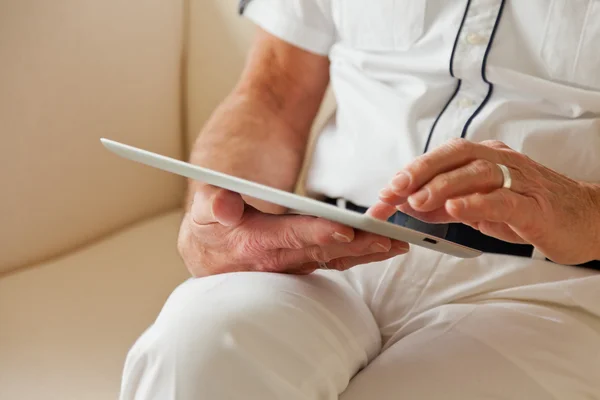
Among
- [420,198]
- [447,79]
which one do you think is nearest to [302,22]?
[447,79]

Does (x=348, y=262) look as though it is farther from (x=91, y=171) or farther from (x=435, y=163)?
(x=91, y=171)

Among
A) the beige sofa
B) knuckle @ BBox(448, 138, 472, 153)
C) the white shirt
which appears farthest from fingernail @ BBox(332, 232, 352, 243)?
the beige sofa

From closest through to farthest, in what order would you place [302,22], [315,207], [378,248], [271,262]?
[315,207] < [378,248] < [271,262] < [302,22]

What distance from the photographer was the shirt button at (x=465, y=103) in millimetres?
771

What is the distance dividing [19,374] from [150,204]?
44 centimetres

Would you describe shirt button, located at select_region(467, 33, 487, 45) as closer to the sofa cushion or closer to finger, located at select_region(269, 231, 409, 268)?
finger, located at select_region(269, 231, 409, 268)

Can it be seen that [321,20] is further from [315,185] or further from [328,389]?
[328,389]

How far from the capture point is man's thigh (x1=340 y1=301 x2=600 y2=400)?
59cm

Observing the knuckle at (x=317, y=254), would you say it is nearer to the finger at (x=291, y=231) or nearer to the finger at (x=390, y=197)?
the finger at (x=291, y=231)

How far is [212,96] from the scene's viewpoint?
122 cm

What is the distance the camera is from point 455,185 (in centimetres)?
52

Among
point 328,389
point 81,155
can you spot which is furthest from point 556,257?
point 81,155

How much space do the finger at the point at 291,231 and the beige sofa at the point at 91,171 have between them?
0.27 metres

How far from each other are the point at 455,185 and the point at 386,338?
0.25 metres
